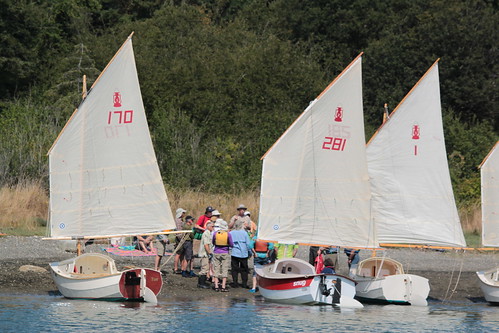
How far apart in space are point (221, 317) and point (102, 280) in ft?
13.1

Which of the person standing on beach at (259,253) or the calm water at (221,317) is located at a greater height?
the person standing on beach at (259,253)

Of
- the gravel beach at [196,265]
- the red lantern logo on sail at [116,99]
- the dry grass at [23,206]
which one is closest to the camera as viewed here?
the red lantern logo on sail at [116,99]

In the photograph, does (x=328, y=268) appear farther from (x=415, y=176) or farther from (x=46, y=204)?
(x=46, y=204)

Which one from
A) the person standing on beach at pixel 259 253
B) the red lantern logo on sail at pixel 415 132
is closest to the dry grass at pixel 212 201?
the red lantern logo on sail at pixel 415 132

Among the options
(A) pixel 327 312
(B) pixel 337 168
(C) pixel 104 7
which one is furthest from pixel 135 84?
(C) pixel 104 7

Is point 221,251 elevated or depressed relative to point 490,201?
depressed

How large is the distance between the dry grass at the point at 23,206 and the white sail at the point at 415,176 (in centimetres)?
1695

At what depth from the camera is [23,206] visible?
1762 inches

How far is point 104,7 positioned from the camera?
8225 cm

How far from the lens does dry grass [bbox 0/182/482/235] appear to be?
144 ft

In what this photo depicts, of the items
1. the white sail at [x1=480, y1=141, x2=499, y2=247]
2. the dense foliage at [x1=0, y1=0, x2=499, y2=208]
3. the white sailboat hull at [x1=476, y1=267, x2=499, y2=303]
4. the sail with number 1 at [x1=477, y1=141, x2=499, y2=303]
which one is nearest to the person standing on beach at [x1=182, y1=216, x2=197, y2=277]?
the white sailboat hull at [x1=476, y1=267, x2=499, y2=303]

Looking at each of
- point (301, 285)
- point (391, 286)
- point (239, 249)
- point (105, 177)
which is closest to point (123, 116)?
point (105, 177)

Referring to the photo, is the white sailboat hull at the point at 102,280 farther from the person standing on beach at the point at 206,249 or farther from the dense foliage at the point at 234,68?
the dense foliage at the point at 234,68

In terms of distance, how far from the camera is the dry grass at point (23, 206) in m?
43.3
